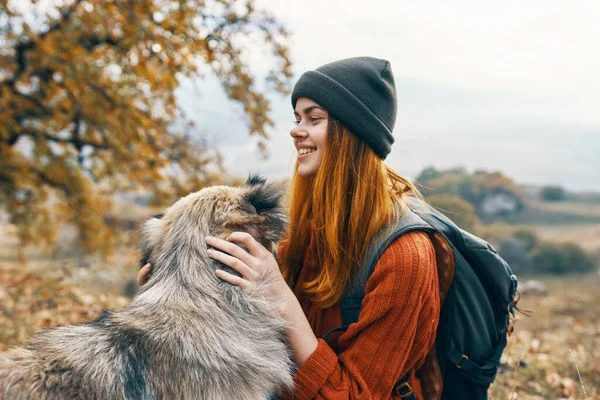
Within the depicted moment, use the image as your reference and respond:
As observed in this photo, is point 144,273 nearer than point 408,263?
No

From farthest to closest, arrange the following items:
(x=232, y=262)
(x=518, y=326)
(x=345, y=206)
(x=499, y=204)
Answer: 1. (x=499, y=204)
2. (x=518, y=326)
3. (x=345, y=206)
4. (x=232, y=262)

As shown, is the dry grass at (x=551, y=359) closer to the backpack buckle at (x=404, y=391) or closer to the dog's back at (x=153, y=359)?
the backpack buckle at (x=404, y=391)

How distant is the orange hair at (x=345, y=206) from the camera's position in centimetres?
233

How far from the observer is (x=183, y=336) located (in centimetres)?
186

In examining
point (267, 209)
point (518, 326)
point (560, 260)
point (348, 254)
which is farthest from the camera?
point (560, 260)

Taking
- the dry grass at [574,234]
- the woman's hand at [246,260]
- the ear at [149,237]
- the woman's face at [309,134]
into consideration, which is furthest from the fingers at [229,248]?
the dry grass at [574,234]

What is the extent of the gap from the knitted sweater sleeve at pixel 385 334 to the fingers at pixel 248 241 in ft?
1.80

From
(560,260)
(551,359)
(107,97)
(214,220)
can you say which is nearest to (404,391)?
(214,220)

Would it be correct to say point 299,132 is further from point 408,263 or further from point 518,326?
point 518,326

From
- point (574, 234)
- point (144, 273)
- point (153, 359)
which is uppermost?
point (144, 273)

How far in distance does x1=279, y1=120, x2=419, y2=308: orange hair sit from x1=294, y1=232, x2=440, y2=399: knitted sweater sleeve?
0.23 metres

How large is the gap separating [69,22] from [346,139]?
5021 mm

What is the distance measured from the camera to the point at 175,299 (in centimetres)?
195

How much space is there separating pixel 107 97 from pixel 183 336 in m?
5.36
